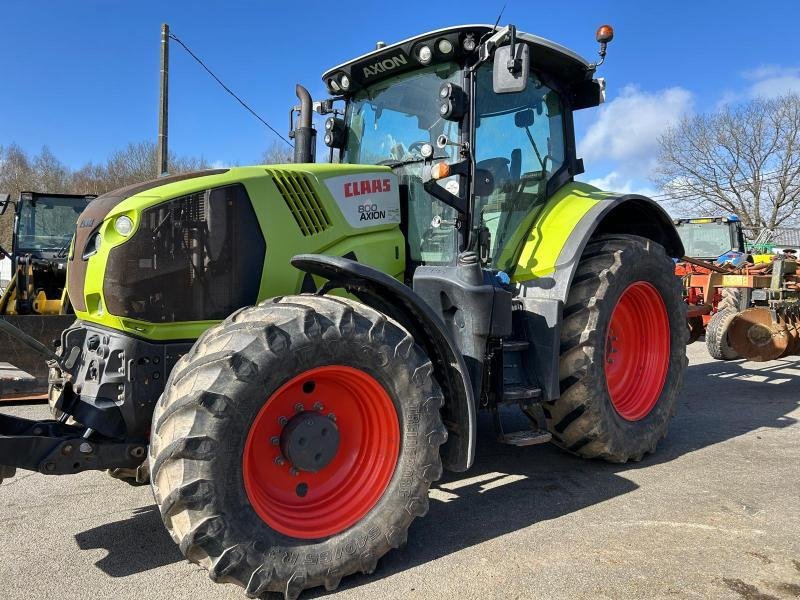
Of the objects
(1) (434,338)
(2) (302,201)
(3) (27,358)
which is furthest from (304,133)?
(3) (27,358)

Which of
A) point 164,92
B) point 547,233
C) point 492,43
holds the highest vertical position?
point 164,92

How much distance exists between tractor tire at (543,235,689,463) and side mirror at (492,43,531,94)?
4.67ft

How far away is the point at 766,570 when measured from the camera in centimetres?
289

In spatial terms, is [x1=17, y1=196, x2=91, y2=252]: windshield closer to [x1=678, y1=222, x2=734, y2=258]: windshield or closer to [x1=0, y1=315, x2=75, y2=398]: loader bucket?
[x1=0, y1=315, x2=75, y2=398]: loader bucket

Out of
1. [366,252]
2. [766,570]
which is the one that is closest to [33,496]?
[366,252]

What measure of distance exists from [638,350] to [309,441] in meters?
3.00

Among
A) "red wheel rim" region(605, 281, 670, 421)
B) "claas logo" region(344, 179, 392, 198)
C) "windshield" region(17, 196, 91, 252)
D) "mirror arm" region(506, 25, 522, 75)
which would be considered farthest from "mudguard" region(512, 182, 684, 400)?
"windshield" region(17, 196, 91, 252)

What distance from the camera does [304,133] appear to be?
14.8 ft

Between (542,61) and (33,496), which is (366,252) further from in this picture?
(33,496)

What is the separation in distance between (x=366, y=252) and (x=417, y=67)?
4.17ft

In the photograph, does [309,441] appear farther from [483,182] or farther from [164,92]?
[164,92]

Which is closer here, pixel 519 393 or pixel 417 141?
pixel 519 393

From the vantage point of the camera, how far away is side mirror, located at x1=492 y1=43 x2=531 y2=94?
10.8 feet

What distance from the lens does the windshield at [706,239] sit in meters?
13.0
